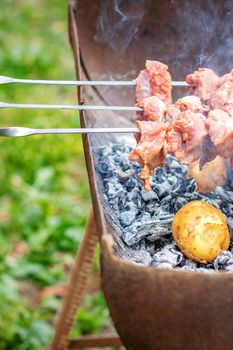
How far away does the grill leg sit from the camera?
2.80 m

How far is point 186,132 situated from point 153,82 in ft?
1.03

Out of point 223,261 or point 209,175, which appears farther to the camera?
point 209,175

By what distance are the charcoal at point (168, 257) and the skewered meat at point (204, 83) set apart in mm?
642

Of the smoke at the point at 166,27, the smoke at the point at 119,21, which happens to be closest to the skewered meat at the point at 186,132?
the smoke at the point at 166,27

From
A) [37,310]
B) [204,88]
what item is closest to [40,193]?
[37,310]

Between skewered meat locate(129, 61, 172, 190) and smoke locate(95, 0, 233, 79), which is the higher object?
smoke locate(95, 0, 233, 79)

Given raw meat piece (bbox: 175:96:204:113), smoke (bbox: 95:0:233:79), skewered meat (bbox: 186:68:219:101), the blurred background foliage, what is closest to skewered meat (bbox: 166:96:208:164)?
raw meat piece (bbox: 175:96:204:113)

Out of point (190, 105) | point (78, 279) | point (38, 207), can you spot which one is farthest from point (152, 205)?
point (38, 207)

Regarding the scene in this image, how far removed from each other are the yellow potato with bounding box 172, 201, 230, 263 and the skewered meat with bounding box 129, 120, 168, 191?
183mm

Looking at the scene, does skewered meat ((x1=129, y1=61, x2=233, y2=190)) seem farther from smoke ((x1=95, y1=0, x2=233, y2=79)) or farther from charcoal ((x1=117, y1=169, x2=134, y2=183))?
smoke ((x1=95, y1=0, x2=233, y2=79))

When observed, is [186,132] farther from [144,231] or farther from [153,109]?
[144,231]

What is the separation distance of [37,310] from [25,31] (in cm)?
350

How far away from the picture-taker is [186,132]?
2.06 m

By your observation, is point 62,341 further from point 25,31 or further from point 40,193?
point 25,31
